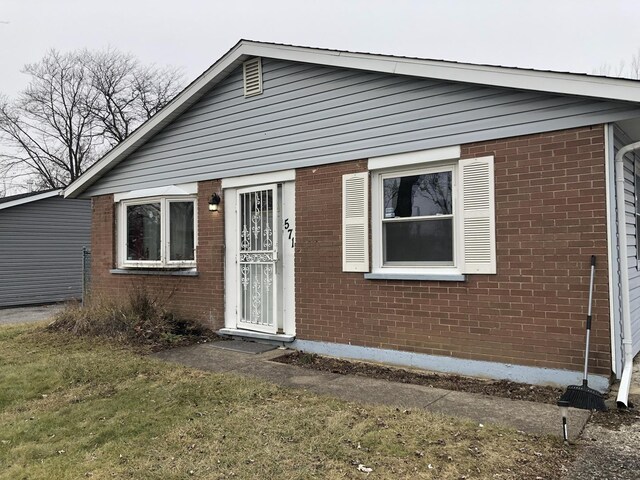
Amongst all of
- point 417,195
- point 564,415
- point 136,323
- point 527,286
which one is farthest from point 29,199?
point 564,415

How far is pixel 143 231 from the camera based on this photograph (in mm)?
9594

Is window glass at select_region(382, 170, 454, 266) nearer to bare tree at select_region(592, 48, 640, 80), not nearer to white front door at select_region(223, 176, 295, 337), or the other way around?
white front door at select_region(223, 176, 295, 337)

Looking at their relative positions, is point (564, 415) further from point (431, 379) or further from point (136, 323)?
point (136, 323)

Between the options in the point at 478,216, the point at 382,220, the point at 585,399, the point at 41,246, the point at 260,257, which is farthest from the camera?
the point at 41,246

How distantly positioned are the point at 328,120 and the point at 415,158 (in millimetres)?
1526

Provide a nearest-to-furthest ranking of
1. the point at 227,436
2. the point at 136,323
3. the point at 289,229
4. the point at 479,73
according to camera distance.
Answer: the point at 227,436, the point at 479,73, the point at 289,229, the point at 136,323

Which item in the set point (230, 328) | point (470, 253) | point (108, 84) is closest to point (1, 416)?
point (230, 328)

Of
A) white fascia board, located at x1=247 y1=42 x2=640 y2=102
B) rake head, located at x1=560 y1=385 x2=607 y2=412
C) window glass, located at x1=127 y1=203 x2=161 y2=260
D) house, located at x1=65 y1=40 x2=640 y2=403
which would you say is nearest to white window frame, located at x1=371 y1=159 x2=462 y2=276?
house, located at x1=65 y1=40 x2=640 y2=403

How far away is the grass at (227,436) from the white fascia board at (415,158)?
300 centimetres

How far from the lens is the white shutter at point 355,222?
6.34m

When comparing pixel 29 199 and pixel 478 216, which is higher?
pixel 29 199

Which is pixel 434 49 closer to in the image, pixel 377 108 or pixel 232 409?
pixel 377 108

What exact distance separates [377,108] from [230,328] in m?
4.33

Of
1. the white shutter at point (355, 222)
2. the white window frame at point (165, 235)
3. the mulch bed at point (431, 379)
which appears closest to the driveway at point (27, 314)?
the white window frame at point (165, 235)
